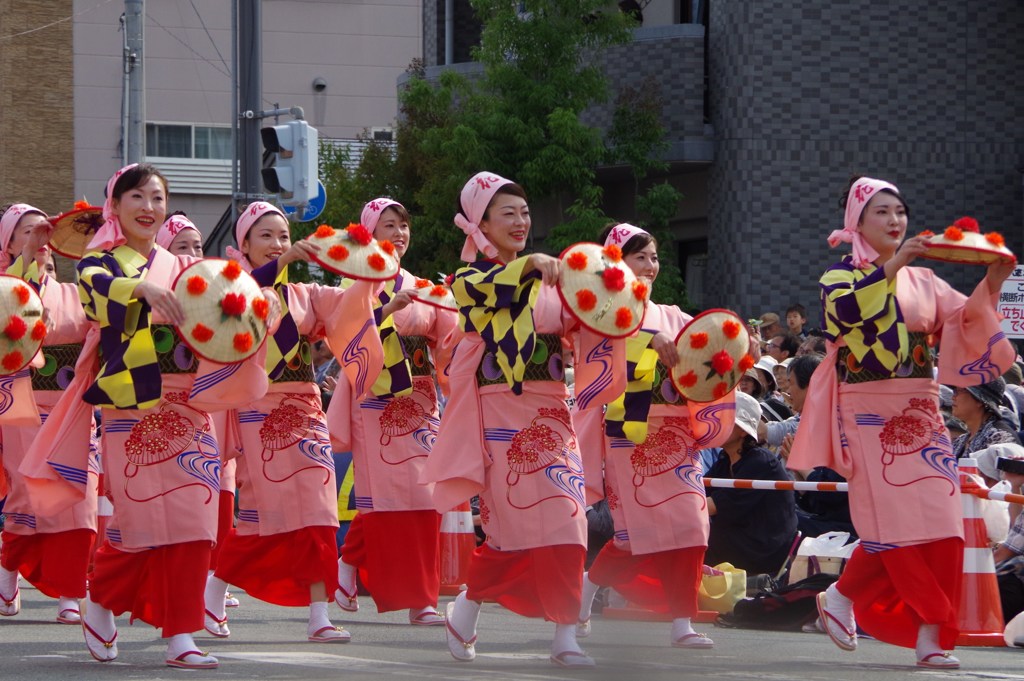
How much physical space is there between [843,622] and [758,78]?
10.4 metres

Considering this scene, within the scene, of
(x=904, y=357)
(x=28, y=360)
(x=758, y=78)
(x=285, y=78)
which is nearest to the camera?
(x=904, y=357)

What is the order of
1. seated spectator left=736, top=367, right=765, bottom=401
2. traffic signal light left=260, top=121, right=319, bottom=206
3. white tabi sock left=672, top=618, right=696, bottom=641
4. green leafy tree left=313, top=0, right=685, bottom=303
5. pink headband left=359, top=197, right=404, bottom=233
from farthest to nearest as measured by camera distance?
green leafy tree left=313, top=0, right=685, bottom=303 < traffic signal light left=260, top=121, right=319, bottom=206 < seated spectator left=736, top=367, right=765, bottom=401 < pink headband left=359, top=197, right=404, bottom=233 < white tabi sock left=672, top=618, right=696, bottom=641

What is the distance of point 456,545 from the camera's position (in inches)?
392

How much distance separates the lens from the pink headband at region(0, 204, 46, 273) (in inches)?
344

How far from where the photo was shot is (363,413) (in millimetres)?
8445

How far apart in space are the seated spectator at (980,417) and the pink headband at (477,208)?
9.73 feet

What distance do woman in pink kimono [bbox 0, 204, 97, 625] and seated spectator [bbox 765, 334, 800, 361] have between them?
579cm

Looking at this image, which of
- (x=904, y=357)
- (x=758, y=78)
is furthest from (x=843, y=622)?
(x=758, y=78)

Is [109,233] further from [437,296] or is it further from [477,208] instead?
[437,296]

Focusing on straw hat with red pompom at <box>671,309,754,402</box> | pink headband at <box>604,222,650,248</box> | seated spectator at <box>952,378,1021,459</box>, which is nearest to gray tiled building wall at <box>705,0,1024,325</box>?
seated spectator at <box>952,378,1021,459</box>

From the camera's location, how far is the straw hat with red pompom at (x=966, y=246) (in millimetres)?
6676

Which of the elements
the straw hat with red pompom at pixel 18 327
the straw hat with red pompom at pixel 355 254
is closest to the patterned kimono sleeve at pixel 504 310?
the straw hat with red pompom at pixel 355 254

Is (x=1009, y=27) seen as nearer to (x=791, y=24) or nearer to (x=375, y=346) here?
(x=791, y=24)

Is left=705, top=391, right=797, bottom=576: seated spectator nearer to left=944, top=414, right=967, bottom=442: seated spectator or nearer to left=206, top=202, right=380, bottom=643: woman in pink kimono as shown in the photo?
left=944, top=414, right=967, bottom=442: seated spectator
